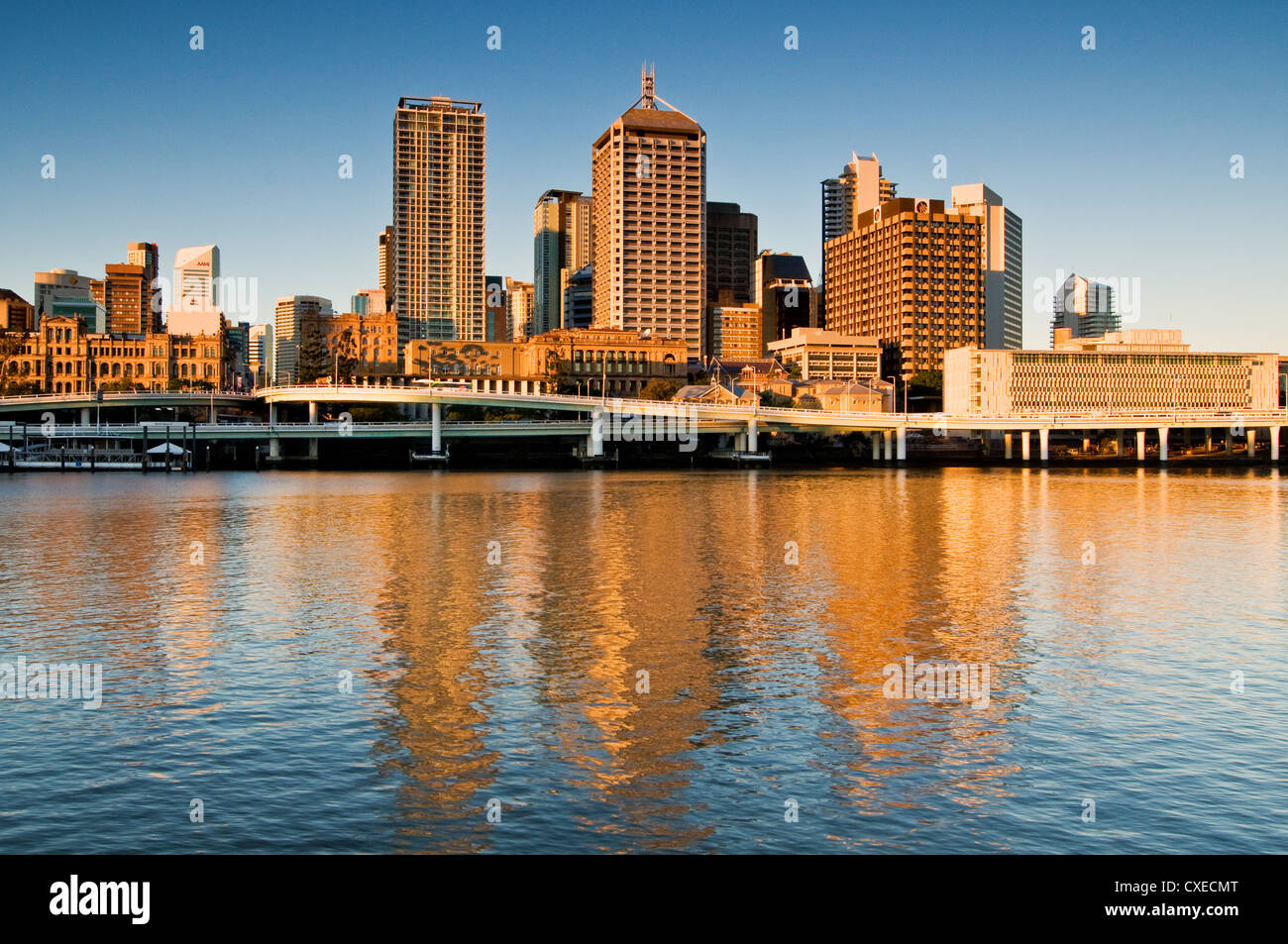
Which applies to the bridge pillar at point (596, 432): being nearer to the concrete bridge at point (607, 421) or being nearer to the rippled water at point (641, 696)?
the concrete bridge at point (607, 421)

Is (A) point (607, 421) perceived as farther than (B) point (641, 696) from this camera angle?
Yes

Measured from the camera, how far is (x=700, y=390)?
184 meters

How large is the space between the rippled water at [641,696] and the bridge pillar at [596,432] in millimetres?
96801

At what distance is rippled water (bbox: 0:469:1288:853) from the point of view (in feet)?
52.2

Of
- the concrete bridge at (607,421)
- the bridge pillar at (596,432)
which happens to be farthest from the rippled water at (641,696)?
the bridge pillar at (596,432)

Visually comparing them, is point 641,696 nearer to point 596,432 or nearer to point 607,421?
point 596,432

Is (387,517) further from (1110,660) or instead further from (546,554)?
(1110,660)

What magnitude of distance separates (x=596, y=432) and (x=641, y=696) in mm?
127516

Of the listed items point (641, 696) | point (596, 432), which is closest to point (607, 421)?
point (596, 432)

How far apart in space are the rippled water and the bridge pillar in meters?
96.8

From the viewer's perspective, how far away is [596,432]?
149625 millimetres

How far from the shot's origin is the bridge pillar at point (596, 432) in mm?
149375

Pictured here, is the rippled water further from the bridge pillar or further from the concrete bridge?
the bridge pillar

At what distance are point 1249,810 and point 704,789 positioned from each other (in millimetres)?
7806
